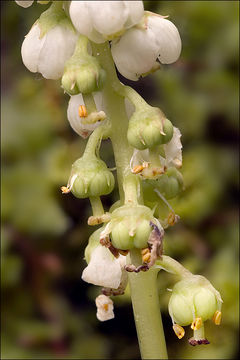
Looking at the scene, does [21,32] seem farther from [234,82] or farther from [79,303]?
[79,303]

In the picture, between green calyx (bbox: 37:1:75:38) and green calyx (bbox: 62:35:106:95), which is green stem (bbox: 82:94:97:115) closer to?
green calyx (bbox: 62:35:106:95)

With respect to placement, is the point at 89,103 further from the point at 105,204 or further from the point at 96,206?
the point at 105,204

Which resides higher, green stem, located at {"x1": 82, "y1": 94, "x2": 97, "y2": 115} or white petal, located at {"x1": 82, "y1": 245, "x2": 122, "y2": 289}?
green stem, located at {"x1": 82, "y1": 94, "x2": 97, "y2": 115}

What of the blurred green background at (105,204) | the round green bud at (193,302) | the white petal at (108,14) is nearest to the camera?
the white petal at (108,14)

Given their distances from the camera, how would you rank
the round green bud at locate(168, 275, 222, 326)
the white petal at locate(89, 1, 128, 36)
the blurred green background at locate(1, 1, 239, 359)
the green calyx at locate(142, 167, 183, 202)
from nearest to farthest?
the white petal at locate(89, 1, 128, 36)
the round green bud at locate(168, 275, 222, 326)
the green calyx at locate(142, 167, 183, 202)
the blurred green background at locate(1, 1, 239, 359)

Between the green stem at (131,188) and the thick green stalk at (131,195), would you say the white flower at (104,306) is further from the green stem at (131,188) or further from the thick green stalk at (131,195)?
the green stem at (131,188)

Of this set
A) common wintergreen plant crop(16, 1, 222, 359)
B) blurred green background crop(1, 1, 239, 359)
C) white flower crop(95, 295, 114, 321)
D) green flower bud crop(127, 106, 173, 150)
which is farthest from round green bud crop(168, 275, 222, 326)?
blurred green background crop(1, 1, 239, 359)

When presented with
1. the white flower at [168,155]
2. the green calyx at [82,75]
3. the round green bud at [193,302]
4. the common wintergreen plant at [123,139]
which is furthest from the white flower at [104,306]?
the green calyx at [82,75]
